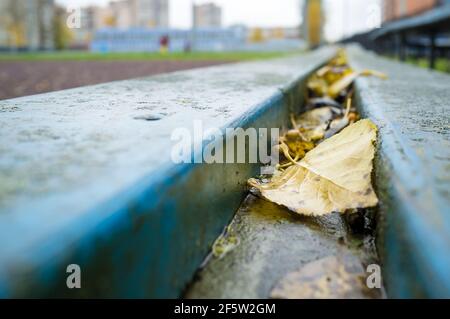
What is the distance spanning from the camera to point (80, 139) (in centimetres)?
66

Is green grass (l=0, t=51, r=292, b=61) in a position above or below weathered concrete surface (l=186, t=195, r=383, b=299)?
above

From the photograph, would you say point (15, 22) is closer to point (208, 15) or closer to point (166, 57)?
point (166, 57)

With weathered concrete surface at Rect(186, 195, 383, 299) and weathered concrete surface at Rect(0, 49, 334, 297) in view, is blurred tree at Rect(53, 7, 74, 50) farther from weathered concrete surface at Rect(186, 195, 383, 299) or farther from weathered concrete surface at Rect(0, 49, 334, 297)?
weathered concrete surface at Rect(186, 195, 383, 299)

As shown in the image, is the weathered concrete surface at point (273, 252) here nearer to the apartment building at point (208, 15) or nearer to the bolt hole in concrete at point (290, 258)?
the bolt hole in concrete at point (290, 258)

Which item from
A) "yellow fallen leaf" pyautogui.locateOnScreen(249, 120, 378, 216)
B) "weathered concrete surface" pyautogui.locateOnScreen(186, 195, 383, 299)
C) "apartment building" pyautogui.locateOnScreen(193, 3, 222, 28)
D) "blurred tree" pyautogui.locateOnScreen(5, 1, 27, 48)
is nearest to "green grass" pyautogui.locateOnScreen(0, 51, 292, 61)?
"yellow fallen leaf" pyautogui.locateOnScreen(249, 120, 378, 216)

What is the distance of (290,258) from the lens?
69 cm

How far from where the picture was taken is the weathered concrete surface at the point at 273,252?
0.60 metres

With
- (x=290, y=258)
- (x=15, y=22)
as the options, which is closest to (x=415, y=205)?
(x=290, y=258)

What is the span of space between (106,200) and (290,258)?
0.35 meters

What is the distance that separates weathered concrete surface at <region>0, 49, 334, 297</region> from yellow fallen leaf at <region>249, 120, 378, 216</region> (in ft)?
0.33

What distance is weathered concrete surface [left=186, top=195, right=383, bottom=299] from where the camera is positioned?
23.6 inches
